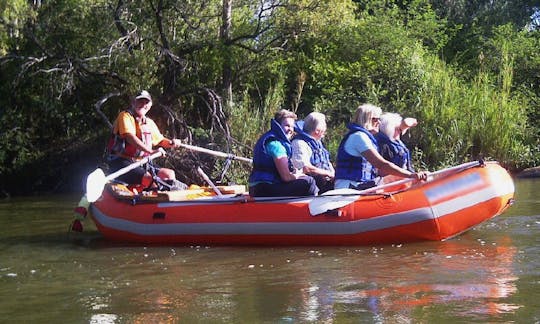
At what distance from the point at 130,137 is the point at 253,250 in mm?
1956

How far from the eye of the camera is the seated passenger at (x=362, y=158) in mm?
6438

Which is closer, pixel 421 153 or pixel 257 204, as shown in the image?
pixel 257 204

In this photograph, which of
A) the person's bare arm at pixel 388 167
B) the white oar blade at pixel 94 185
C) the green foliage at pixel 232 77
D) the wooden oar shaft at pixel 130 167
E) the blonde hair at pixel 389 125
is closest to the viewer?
the person's bare arm at pixel 388 167

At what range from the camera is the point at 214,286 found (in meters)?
5.14

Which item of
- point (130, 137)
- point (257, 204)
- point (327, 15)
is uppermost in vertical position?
point (327, 15)

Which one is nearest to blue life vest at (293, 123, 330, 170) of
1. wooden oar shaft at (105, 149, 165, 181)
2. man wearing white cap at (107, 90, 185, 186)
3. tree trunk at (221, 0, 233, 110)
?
wooden oar shaft at (105, 149, 165, 181)

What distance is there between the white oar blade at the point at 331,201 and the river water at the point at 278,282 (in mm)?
337

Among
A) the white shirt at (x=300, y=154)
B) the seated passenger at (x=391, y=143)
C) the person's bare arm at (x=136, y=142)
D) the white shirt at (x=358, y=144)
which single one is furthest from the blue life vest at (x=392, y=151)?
the person's bare arm at (x=136, y=142)

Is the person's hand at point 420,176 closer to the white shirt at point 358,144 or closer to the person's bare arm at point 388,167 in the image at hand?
the person's bare arm at point 388,167

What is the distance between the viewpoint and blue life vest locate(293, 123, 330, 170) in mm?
7141

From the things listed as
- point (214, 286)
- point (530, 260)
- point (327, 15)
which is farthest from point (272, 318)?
point (327, 15)

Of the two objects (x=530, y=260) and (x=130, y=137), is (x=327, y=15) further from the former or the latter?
(x=530, y=260)

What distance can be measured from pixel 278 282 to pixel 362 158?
1.87 meters

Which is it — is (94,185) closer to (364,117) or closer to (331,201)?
(331,201)
